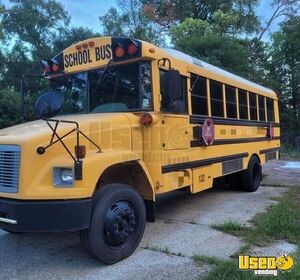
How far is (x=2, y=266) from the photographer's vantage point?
4355mm

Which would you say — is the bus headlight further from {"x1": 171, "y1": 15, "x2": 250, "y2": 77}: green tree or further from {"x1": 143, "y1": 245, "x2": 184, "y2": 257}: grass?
{"x1": 171, "y1": 15, "x2": 250, "y2": 77}: green tree

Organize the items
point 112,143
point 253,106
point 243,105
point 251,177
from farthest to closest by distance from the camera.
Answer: point 253,106 < point 251,177 < point 243,105 < point 112,143

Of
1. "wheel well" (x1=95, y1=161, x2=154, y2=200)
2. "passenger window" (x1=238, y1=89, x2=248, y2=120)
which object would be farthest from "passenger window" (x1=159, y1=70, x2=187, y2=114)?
"passenger window" (x1=238, y1=89, x2=248, y2=120)

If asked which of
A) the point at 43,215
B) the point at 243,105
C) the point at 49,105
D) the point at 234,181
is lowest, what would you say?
the point at 234,181

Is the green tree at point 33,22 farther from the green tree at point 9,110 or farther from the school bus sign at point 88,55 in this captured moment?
the school bus sign at point 88,55

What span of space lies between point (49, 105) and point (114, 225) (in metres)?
1.42

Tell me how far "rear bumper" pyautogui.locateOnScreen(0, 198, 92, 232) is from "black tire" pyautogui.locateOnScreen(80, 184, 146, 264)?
0.63ft

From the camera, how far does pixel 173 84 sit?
16.6 feet

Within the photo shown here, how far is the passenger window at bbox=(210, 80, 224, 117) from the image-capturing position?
684 cm

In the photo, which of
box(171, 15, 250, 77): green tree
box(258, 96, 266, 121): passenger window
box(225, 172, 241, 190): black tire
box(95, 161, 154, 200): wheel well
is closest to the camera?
box(95, 161, 154, 200): wheel well

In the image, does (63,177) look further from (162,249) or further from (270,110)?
(270,110)

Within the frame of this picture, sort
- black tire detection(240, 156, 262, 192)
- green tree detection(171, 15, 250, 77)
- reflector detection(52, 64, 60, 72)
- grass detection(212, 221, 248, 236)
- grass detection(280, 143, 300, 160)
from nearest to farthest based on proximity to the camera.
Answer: grass detection(212, 221, 248, 236) < reflector detection(52, 64, 60, 72) < black tire detection(240, 156, 262, 192) < grass detection(280, 143, 300, 160) < green tree detection(171, 15, 250, 77)

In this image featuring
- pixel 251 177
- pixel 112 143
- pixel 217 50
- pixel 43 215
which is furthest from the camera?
pixel 217 50

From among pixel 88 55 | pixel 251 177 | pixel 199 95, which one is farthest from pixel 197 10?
pixel 88 55
